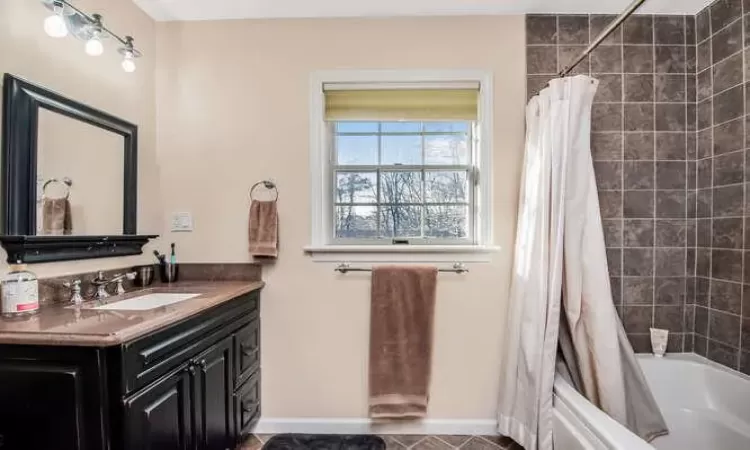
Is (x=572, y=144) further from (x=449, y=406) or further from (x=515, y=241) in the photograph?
(x=449, y=406)

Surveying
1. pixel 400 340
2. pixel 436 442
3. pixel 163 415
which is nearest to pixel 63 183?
pixel 163 415

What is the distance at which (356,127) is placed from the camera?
2.14 metres

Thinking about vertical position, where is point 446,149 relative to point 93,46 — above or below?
below

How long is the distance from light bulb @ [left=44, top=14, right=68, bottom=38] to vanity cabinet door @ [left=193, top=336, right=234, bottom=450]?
1334mm

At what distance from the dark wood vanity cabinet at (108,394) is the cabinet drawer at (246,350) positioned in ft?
1.01

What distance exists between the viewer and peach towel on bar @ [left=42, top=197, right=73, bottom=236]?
1376mm

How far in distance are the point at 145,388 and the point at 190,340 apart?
0.82ft

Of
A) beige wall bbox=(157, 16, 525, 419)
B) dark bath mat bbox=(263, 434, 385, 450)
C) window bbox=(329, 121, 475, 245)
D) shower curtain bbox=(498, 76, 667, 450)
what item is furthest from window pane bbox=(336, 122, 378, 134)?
dark bath mat bbox=(263, 434, 385, 450)

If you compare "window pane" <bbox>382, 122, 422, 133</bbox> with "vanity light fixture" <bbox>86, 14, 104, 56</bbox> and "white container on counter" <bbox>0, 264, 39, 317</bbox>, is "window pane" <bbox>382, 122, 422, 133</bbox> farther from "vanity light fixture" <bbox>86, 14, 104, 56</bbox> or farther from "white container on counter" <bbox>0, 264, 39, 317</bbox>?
"white container on counter" <bbox>0, 264, 39, 317</bbox>

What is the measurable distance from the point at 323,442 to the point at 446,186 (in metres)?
1.62

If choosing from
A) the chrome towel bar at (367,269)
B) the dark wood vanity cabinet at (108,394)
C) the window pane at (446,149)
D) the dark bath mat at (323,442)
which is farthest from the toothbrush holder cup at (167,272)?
the window pane at (446,149)

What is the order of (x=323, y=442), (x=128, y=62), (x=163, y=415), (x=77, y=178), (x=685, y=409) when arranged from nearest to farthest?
(x=163, y=415) < (x=77, y=178) < (x=128, y=62) < (x=685, y=409) < (x=323, y=442)

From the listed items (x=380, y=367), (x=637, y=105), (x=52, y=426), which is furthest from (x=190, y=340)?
(x=637, y=105)

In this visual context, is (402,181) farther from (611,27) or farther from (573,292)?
(611,27)
